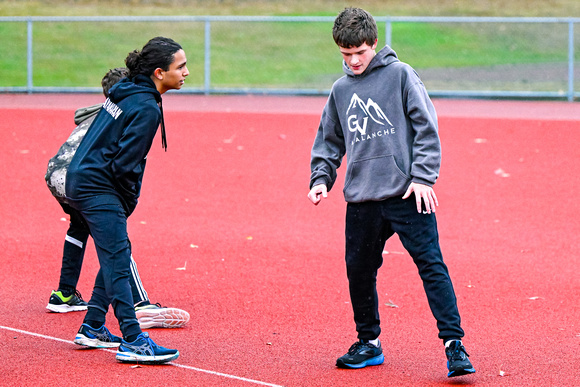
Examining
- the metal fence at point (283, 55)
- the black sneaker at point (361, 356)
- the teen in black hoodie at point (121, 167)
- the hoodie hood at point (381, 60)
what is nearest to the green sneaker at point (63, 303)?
the teen in black hoodie at point (121, 167)

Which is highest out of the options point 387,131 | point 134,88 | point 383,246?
point 134,88

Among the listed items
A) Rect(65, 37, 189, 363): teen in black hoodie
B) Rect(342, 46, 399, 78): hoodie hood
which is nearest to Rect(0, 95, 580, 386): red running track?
Rect(65, 37, 189, 363): teen in black hoodie

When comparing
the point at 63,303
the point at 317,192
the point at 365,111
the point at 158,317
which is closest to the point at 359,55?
the point at 365,111

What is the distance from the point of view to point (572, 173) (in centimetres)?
1023

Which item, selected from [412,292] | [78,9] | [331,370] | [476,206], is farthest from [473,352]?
[78,9]

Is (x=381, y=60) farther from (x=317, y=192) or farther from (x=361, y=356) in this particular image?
(x=361, y=356)

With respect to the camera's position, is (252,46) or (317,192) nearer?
(317,192)

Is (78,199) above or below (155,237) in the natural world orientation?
above

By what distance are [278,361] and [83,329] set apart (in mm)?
1099

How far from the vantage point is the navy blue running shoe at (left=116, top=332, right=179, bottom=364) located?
4.31 m

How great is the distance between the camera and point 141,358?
4.30m

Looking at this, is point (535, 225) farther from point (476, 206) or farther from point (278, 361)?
point (278, 361)

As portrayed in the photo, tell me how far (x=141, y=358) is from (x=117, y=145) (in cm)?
110

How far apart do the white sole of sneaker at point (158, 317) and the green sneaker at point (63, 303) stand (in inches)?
23.7
